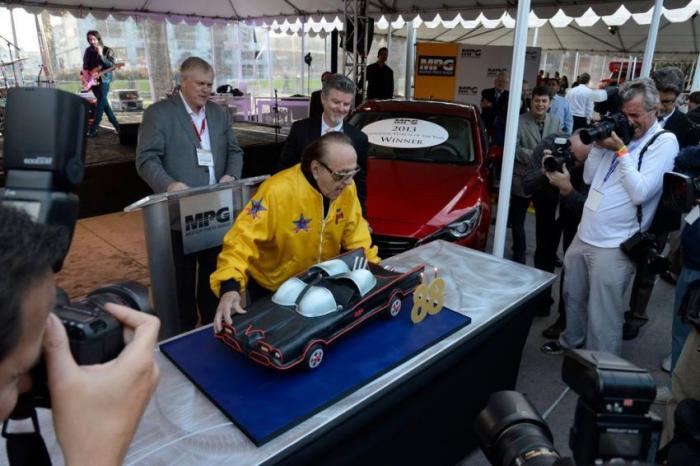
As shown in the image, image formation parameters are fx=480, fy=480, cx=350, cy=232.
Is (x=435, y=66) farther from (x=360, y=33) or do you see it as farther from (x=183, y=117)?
(x=183, y=117)

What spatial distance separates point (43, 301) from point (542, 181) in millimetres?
3160

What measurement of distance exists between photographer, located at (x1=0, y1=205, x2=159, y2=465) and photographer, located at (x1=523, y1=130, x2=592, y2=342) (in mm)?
2585

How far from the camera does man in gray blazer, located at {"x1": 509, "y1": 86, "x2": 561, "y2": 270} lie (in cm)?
415

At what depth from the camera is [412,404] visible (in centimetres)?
168

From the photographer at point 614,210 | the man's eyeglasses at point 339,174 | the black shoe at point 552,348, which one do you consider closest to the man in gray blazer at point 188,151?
the man's eyeglasses at point 339,174

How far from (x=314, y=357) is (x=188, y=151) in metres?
1.85

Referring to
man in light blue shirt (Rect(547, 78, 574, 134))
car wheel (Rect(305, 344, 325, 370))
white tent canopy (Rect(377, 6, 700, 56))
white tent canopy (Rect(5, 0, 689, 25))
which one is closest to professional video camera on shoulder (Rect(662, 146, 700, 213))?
car wheel (Rect(305, 344, 325, 370))

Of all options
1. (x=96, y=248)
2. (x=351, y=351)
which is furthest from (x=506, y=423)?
(x=96, y=248)

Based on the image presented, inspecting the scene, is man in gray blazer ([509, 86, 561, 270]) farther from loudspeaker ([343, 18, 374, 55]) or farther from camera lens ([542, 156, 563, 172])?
loudspeaker ([343, 18, 374, 55])

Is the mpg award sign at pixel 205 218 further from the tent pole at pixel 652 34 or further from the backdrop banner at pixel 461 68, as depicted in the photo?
the backdrop banner at pixel 461 68

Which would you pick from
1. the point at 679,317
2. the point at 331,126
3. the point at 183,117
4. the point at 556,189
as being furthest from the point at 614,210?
the point at 183,117

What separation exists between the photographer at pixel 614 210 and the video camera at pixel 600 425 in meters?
1.89

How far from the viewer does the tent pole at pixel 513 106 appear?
2.74 meters

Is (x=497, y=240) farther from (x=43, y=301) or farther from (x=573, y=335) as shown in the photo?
(x=43, y=301)
